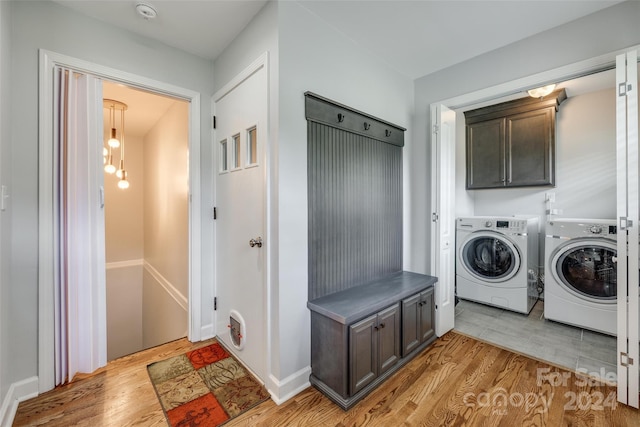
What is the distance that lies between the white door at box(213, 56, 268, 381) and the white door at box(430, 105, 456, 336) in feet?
5.32

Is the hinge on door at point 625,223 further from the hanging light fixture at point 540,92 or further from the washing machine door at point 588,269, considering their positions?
the hanging light fixture at point 540,92

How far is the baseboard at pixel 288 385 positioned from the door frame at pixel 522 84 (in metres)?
1.40

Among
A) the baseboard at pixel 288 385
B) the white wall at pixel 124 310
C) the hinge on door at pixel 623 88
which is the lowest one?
the white wall at pixel 124 310

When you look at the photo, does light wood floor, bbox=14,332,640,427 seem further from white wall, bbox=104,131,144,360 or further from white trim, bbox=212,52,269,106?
white wall, bbox=104,131,144,360

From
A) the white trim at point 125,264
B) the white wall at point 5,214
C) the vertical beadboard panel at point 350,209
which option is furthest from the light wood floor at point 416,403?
the white trim at point 125,264

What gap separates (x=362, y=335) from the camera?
1.65m

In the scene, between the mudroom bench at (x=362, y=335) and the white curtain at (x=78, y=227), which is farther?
the white curtain at (x=78, y=227)

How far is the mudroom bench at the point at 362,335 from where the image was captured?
159 cm

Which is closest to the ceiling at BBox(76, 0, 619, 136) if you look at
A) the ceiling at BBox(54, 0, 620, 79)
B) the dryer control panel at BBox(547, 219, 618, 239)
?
the ceiling at BBox(54, 0, 620, 79)

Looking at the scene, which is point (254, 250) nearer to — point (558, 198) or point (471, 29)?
point (471, 29)

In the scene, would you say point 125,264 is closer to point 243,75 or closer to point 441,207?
point 243,75

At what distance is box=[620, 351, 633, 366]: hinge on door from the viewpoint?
1612 millimetres

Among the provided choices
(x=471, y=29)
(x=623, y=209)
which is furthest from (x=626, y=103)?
(x=471, y=29)

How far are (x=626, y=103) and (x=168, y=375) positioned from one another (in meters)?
3.45
